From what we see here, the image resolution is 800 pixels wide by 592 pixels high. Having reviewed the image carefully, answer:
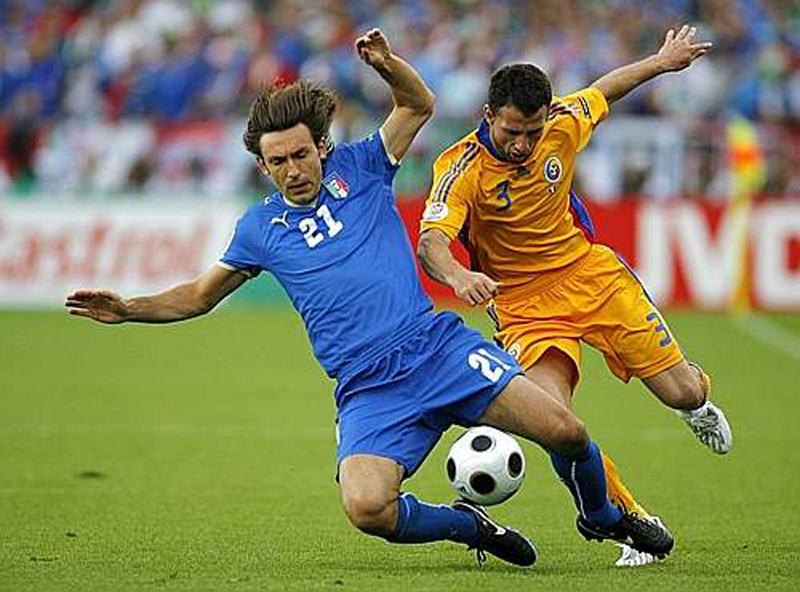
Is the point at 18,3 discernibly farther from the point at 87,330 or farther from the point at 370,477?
the point at 370,477

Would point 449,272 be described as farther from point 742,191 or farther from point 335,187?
point 742,191

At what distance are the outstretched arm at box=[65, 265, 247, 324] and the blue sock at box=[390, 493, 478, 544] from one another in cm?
124

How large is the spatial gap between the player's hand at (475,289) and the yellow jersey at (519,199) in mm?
878

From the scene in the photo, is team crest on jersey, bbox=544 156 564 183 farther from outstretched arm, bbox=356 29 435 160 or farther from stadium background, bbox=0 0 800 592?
stadium background, bbox=0 0 800 592

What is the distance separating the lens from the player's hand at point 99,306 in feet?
26.3

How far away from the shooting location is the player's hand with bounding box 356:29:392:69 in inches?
308

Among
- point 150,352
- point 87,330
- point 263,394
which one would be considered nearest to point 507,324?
point 263,394

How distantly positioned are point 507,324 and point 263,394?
286 inches

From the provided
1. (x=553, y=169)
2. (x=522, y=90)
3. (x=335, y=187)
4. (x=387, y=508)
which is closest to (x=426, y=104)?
(x=522, y=90)

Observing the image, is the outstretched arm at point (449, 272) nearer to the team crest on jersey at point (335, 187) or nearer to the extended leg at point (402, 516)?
the team crest on jersey at point (335, 187)

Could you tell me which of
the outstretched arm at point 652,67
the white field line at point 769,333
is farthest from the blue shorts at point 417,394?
the white field line at point 769,333

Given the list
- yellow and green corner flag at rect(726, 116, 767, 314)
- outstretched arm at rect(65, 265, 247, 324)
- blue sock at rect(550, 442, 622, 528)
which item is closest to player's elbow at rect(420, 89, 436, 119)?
outstretched arm at rect(65, 265, 247, 324)

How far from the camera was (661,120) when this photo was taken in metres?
23.7

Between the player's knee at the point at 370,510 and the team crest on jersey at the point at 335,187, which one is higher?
the team crest on jersey at the point at 335,187
